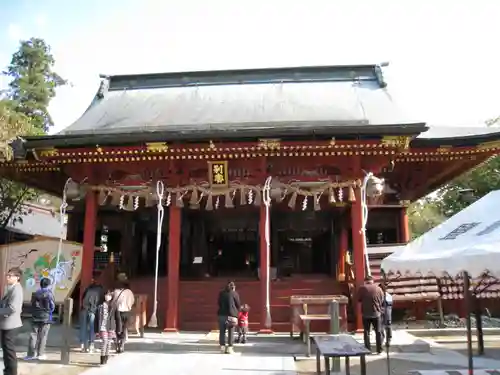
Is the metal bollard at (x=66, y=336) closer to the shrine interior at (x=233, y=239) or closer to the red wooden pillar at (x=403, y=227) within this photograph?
the shrine interior at (x=233, y=239)

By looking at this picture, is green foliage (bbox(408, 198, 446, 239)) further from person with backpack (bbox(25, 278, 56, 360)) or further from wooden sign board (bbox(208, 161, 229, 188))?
person with backpack (bbox(25, 278, 56, 360))

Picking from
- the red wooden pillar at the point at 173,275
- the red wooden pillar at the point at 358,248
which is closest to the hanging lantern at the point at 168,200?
the red wooden pillar at the point at 173,275

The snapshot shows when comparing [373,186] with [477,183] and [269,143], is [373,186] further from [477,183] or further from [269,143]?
[477,183]

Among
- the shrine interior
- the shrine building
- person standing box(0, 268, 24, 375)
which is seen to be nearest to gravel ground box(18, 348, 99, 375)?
person standing box(0, 268, 24, 375)

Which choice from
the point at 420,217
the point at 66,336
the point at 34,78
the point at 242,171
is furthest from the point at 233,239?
the point at 420,217

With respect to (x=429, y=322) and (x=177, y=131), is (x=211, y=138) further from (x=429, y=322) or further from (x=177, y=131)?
(x=429, y=322)

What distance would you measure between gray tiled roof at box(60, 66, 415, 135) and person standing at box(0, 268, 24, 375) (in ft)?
19.5

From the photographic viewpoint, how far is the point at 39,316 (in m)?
9.23

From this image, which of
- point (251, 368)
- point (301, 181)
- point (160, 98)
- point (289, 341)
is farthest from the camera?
point (160, 98)

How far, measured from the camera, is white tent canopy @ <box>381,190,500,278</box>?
4883 mm

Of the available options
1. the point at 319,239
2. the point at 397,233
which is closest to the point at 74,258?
the point at 319,239

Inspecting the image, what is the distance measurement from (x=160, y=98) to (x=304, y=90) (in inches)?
196

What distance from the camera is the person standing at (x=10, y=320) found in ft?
22.9

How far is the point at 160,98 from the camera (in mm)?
15953
